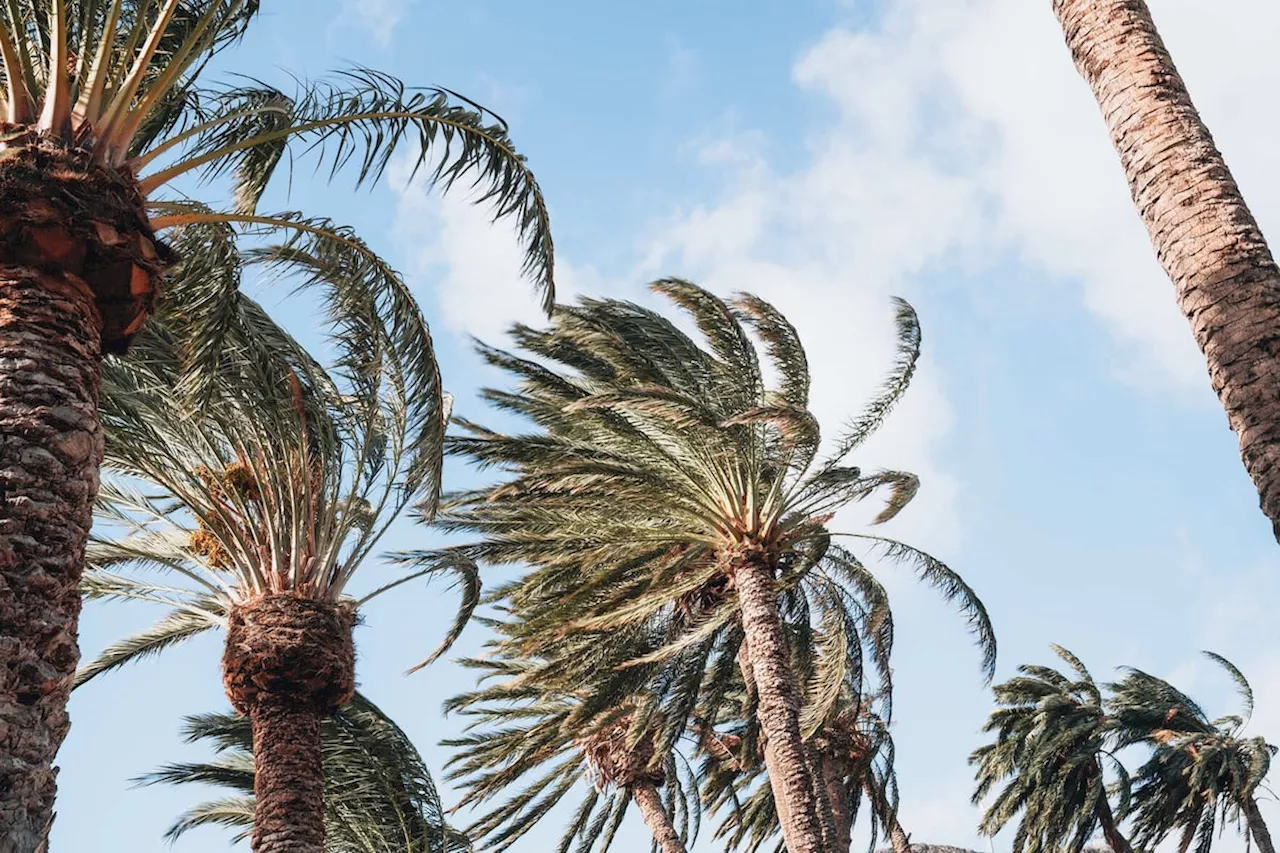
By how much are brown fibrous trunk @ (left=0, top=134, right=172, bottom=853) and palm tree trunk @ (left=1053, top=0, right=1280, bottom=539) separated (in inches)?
212

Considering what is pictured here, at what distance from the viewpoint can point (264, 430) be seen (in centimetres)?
1266

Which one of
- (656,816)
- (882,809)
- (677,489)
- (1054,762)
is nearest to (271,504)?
(677,489)

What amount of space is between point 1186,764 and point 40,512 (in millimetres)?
31010

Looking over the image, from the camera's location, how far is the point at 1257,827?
30906 millimetres

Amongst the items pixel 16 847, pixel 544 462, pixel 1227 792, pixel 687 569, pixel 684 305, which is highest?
pixel 684 305

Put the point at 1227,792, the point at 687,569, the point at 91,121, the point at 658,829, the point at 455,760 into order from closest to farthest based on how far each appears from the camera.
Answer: the point at 91,121 → the point at 687,569 → the point at 455,760 → the point at 658,829 → the point at 1227,792

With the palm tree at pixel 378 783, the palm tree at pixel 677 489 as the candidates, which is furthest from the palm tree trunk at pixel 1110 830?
the palm tree at pixel 378 783

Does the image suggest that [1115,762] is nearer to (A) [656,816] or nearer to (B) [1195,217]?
(A) [656,816]

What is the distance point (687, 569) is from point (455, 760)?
5895 millimetres

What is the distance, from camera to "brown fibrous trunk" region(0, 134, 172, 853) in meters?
5.32

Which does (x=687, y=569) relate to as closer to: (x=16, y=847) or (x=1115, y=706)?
(x=16, y=847)

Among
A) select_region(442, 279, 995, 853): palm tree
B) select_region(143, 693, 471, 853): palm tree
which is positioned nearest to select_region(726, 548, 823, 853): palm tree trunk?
select_region(442, 279, 995, 853): palm tree

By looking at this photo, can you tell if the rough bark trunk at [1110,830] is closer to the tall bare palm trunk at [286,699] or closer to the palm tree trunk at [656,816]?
the palm tree trunk at [656,816]

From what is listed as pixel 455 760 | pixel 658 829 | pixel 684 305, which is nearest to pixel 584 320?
pixel 684 305
